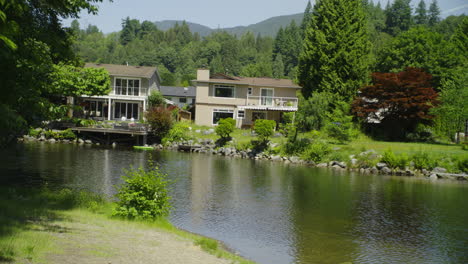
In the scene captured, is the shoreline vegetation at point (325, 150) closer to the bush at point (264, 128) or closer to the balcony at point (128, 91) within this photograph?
the bush at point (264, 128)

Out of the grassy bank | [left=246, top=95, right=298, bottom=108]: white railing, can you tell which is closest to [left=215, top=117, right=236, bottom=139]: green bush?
[left=246, top=95, right=298, bottom=108]: white railing

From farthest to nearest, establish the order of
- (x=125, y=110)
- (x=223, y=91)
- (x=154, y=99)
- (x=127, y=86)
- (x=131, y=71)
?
(x=131, y=71) → (x=125, y=110) → (x=127, y=86) → (x=154, y=99) → (x=223, y=91)

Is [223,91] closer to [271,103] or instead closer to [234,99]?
[234,99]

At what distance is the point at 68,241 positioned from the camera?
31.1 feet

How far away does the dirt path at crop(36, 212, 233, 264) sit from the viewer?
29.0ft

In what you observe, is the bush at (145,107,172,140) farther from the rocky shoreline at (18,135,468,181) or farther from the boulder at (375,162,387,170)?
the boulder at (375,162,387,170)

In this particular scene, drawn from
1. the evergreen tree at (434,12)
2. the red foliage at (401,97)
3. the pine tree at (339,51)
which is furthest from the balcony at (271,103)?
the evergreen tree at (434,12)

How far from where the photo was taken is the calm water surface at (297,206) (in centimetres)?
1421

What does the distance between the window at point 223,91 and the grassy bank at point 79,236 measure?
120 feet

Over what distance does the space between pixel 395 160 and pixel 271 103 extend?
19.2 m

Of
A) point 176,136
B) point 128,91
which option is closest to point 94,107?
point 128,91

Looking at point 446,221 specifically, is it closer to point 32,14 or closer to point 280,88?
point 32,14

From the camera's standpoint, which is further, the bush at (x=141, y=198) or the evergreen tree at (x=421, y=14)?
the evergreen tree at (x=421, y=14)

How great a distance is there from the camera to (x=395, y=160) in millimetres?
33656
